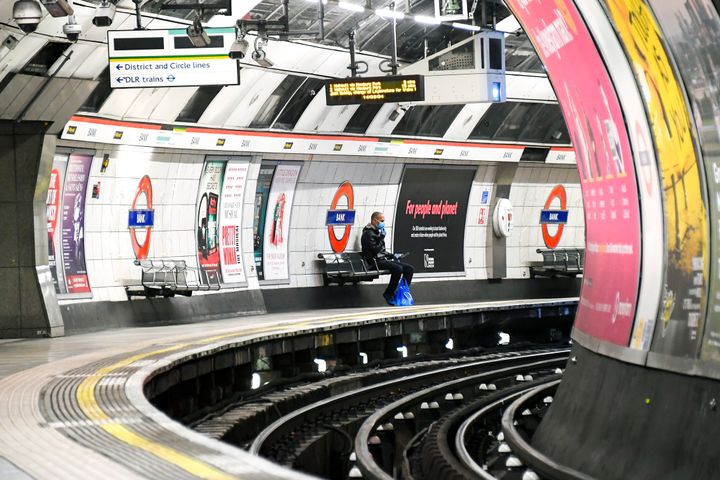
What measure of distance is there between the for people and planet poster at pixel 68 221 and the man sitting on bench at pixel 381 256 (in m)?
6.45

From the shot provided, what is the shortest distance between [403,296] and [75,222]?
7.57m

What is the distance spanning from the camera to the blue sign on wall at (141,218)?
66.4 feet

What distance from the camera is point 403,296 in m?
24.7

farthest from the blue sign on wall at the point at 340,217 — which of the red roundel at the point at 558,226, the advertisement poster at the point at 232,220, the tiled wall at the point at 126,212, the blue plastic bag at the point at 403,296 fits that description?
the red roundel at the point at 558,226

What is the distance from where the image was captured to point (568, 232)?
30281 millimetres

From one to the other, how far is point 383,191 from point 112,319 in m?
7.92

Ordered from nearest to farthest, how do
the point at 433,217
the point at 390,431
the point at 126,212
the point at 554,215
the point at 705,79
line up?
the point at 705,79 < the point at 390,431 < the point at 126,212 < the point at 433,217 < the point at 554,215

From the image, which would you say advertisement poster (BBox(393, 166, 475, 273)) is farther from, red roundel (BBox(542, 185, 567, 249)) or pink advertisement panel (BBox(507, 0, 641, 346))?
pink advertisement panel (BBox(507, 0, 641, 346))

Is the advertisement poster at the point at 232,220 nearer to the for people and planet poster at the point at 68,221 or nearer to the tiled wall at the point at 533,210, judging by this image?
the for people and planet poster at the point at 68,221

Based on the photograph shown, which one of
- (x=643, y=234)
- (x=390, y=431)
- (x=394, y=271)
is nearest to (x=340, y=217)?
(x=394, y=271)

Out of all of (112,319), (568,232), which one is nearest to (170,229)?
(112,319)

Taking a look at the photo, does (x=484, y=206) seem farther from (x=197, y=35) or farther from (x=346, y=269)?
(x=197, y=35)

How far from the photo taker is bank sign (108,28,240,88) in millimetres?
14656

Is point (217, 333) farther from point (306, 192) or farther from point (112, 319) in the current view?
point (306, 192)
